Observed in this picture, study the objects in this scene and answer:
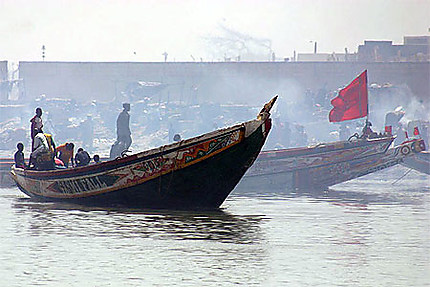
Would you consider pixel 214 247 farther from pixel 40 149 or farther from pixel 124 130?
pixel 124 130

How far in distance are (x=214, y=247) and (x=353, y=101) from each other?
19547 mm

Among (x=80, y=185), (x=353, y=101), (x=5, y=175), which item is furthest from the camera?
(x=353, y=101)

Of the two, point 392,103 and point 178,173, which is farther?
point 392,103

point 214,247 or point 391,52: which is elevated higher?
point 391,52

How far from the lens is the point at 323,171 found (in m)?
30.6

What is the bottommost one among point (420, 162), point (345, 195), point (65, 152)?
point (345, 195)

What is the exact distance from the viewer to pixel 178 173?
17875 mm

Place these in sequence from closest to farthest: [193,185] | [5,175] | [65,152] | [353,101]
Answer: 1. [193,185]
2. [65,152]
3. [5,175]
4. [353,101]

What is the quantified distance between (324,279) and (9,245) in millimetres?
4654

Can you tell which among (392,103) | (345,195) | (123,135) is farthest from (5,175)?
(392,103)

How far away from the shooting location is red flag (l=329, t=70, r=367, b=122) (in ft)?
104

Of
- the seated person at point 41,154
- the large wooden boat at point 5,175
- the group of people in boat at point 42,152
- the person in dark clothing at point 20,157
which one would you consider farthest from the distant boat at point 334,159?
the seated person at point 41,154

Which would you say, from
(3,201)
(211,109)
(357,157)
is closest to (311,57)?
(211,109)

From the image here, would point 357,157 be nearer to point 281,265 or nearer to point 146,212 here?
point 146,212
